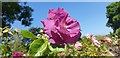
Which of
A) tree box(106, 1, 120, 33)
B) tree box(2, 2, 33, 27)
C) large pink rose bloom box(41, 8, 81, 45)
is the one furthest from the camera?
tree box(106, 1, 120, 33)

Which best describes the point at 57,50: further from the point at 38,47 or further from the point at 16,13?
the point at 16,13

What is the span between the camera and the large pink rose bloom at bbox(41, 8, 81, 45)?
1012 millimetres

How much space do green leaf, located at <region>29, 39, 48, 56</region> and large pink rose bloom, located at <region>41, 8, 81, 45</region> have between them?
36 mm

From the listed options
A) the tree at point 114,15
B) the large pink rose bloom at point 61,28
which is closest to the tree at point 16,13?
the large pink rose bloom at point 61,28

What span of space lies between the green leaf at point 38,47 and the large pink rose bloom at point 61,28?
4cm

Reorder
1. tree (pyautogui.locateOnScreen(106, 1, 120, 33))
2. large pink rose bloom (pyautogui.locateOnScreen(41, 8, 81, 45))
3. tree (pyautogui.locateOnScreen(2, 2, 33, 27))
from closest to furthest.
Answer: large pink rose bloom (pyautogui.locateOnScreen(41, 8, 81, 45)) < tree (pyautogui.locateOnScreen(2, 2, 33, 27)) < tree (pyautogui.locateOnScreen(106, 1, 120, 33))

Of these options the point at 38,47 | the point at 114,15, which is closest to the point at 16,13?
the point at 38,47

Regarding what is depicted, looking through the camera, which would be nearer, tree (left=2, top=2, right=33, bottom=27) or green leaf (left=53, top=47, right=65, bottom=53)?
green leaf (left=53, top=47, right=65, bottom=53)

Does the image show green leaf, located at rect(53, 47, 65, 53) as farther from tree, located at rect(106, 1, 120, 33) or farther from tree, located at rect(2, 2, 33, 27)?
tree, located at rect(106, 1, 120, 33)

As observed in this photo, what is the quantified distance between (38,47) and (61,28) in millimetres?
91

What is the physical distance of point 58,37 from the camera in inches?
39.9

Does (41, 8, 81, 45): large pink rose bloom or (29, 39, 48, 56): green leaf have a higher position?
(41, 8, 81, 45): large pink rose bloom

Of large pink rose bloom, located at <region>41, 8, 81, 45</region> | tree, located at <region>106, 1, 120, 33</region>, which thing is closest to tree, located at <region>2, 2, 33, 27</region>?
large pink rose bloom, located at <region>41, 8, 81, 45</region>

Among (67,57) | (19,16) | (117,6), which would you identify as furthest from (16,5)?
(117,6)
